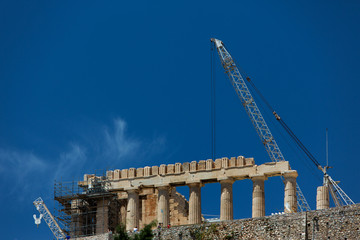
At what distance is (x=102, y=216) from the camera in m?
101

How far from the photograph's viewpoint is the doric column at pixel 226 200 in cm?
9588

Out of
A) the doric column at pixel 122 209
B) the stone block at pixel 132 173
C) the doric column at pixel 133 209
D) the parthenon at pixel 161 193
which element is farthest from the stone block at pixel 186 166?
the doric column at pixel 122 209

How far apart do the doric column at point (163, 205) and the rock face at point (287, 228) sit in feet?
58.1

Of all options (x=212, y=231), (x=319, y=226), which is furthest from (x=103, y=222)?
(x=319, y=226)

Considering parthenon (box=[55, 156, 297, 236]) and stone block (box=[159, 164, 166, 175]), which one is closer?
parthenon (box=[55, 156, 297, 236])

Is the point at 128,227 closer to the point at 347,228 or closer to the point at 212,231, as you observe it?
the point at 212,231

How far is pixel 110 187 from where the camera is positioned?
101812mm

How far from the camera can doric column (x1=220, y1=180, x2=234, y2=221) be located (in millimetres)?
95875

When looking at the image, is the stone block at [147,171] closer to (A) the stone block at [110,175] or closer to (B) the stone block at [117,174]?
(B) the stone block at [117,174]

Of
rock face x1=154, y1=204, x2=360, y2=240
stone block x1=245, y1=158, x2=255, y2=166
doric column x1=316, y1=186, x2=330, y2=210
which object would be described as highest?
stone block x1=245, y1=158, x2=255, y2=166

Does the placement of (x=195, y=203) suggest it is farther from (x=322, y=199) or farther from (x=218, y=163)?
(x=322, y=199)

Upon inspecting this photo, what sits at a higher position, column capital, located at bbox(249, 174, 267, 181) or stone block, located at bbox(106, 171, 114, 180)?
stone block, located at bbox(106, 171, 114, 180)

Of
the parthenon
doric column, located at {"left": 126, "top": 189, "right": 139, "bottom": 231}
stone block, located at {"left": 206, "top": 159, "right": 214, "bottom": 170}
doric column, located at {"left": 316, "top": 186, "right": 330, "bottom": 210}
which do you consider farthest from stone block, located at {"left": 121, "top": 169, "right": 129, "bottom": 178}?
doric column, located at {"left": 316, "top": 186, "right": 330, "bottom": 210}

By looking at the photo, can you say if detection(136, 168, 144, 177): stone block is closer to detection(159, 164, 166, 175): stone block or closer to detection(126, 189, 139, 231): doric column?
detection(126, 189, 139, 231): doric column
